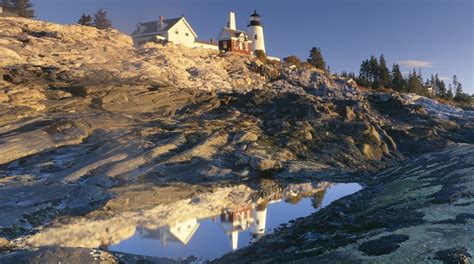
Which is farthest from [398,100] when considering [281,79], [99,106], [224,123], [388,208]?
[388,208]

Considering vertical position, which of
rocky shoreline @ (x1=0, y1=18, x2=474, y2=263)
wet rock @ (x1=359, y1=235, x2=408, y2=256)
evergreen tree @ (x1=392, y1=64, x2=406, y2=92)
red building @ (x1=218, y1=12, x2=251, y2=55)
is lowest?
wet rock @ (x1=359, y1=235, x2=408, y2=256)

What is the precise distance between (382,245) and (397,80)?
475ft

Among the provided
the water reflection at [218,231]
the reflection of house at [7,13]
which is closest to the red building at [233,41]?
the reflection of house at [7,13]

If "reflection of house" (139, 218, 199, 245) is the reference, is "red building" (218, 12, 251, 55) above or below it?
above

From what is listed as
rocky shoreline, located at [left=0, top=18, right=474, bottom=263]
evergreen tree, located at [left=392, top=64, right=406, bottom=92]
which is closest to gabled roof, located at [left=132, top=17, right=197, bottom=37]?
rocky shoreline, located at [left=0, top=18, right=474, bottom=263]

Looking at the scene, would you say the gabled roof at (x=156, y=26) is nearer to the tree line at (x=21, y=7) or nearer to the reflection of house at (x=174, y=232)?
the tree line at (x=21, y=7)

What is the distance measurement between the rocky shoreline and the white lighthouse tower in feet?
71.5

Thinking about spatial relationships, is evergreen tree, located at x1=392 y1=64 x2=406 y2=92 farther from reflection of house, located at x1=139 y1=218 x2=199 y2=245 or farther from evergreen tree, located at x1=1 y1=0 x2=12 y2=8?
reflection of house, located at x1=139 y1=218 x2=199 y2=245

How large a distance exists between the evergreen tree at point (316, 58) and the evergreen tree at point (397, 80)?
28253 millimetres

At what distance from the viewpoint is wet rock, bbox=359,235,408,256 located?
18516mm

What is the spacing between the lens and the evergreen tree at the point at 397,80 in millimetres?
150962

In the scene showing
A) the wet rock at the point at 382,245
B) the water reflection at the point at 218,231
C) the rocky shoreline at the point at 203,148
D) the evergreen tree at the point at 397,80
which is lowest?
the water reflection at the point at 218,231

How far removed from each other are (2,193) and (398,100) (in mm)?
86129

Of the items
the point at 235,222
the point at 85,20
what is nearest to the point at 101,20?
the point at 85,20
